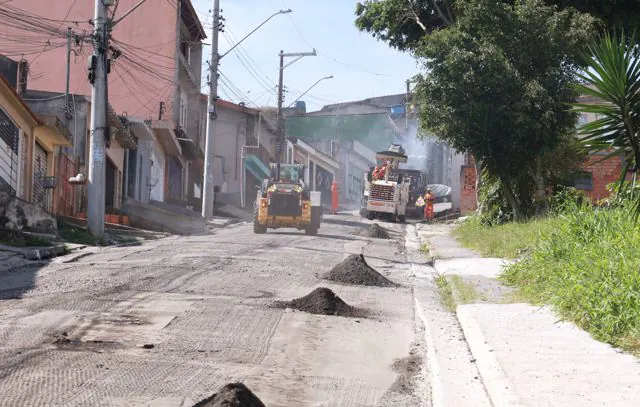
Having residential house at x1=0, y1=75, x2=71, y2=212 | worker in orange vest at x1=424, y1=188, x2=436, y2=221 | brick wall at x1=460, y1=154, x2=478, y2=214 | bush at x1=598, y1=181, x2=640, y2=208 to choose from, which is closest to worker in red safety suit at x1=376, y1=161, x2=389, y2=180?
worker in orange vest at x1=424, y1=188, x2=436, y2=221

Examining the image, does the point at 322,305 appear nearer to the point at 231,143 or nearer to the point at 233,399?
the point at 233,399

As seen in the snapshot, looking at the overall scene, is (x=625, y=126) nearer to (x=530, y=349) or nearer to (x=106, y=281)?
(x=530, y=349)

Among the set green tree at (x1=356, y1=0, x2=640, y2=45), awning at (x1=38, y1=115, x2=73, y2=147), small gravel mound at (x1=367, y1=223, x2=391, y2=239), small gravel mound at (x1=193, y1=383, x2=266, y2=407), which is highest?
green tree at (x1=356, y1=0, x2=640, y2=45)

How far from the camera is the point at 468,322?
10.0 meters

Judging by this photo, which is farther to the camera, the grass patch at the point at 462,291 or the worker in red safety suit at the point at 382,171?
the worker in red safety suit at the point at 382,171

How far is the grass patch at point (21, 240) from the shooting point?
19234 millimetres

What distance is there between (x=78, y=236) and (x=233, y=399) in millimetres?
17918

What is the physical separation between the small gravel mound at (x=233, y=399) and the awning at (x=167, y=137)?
125 ft

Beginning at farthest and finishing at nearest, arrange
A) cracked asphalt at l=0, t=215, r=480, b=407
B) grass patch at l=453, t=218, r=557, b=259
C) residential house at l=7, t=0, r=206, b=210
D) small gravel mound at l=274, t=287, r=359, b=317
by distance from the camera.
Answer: residential house at l=7, t=0, r=206, b=210, grass patch at l=453, t=218, r=557, b=259, small gravel mound at l=274, t=287, r=359, b=317, cracked asphalt at l=0, t=215, r=480, b=407

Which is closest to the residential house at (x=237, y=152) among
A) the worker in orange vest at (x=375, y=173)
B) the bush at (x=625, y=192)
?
the worker in orange vest at (x=375, y=173)

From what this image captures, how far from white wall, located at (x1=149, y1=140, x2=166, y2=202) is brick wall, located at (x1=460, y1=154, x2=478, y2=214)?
15.4 m

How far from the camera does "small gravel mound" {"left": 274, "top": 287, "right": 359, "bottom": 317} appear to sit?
10766 mm

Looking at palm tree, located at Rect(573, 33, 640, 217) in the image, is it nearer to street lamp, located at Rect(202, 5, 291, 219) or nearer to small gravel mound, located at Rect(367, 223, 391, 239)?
small gravel mound, located at Rect(367, 223, 391, 239)

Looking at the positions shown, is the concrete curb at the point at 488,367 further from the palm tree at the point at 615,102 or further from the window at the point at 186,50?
the window at the point at 186,50
